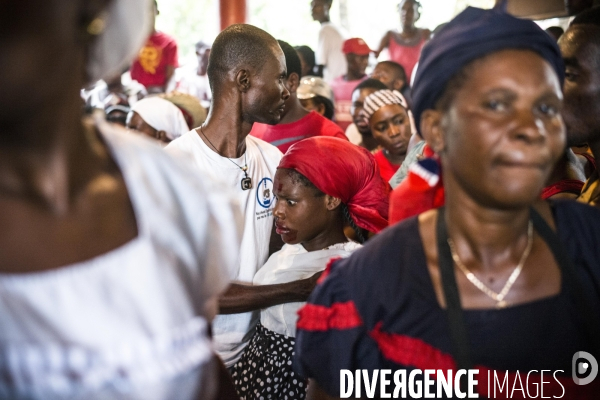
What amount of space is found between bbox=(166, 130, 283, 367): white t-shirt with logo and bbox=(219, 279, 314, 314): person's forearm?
12cm

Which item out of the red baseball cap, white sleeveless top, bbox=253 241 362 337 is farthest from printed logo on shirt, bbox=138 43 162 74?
white sleeveless top, bbox=253 241 362 337

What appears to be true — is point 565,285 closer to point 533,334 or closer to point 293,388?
point 533,334

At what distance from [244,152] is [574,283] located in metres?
1.93

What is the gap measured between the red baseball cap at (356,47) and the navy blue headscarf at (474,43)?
6068mm

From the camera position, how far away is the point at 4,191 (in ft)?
3.31

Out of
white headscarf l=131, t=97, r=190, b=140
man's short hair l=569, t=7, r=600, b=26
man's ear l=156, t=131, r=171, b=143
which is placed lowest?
man's ear l=156, t=131, r=171, b=143

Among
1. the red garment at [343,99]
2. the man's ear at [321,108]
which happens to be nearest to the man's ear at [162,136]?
the man's ear at [321,108]

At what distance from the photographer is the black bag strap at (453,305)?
1563 millimetres

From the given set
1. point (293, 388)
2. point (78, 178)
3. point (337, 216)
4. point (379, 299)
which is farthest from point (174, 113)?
point (78, 178)

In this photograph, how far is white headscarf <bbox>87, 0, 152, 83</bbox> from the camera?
1.15m

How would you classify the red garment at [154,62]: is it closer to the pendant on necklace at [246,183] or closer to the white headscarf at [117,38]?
the pendant on necklace at [246,183]

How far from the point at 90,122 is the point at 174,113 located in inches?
153

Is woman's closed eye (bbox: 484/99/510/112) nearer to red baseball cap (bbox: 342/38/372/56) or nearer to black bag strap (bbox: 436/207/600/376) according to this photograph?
black bag strap (bbox: 436/207/600/376)

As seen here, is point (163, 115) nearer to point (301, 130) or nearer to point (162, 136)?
point (162, 136)
